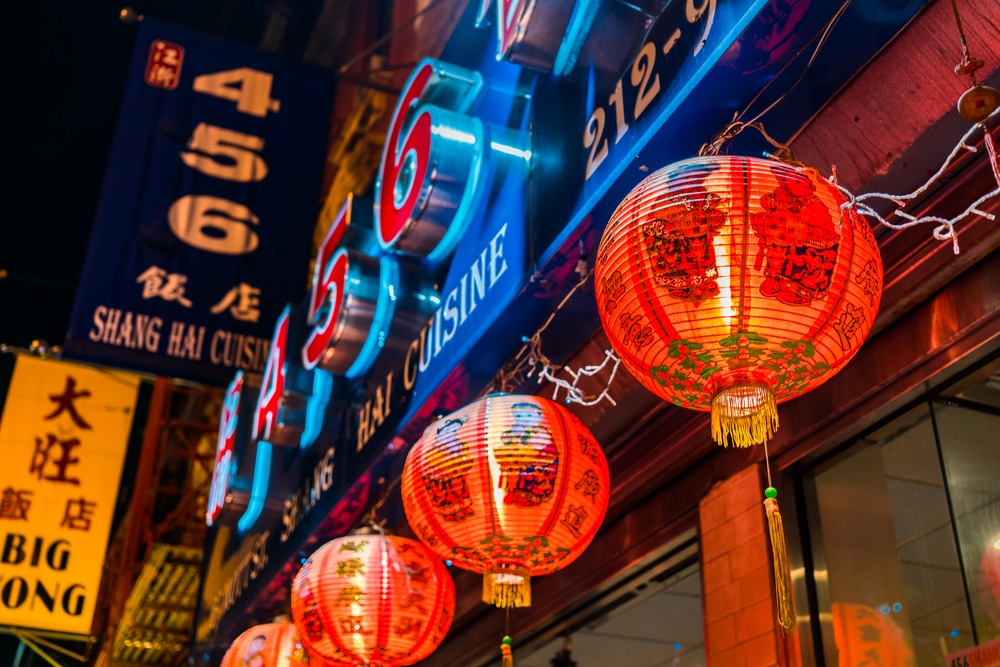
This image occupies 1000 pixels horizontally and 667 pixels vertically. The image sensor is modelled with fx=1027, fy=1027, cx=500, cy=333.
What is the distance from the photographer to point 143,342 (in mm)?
9281

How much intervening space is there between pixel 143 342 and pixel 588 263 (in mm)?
5838

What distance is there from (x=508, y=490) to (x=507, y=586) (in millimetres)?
480

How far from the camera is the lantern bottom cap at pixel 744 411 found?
10.3 feet

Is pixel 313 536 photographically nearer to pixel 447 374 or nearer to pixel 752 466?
pixel 447 374

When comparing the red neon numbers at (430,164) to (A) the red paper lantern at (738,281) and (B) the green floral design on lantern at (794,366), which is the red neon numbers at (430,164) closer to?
(A) the red paper lantern at (738,281)

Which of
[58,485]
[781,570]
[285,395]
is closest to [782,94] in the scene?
[781,570]

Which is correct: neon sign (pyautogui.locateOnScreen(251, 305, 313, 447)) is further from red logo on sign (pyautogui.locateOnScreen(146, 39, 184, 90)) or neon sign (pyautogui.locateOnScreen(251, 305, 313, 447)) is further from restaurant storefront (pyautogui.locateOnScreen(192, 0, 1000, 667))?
red logo on sign (pyautogui.locateOnScreen(146, 39, 184, 90))

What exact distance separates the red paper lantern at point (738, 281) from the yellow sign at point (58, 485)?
12.4 meters

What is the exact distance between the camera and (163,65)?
10477 millimetres

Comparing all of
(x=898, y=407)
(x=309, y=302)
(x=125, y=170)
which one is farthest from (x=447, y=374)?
(x=125, y=170)

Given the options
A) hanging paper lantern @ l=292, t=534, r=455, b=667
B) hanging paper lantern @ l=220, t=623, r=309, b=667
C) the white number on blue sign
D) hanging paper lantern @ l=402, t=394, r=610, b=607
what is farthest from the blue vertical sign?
hanging paper lantern @ l=402, t=394, r=610, b=607

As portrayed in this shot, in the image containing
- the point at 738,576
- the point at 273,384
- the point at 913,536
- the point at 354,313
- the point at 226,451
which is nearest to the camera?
the point at 913,536

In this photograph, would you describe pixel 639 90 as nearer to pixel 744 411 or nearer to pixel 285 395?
pixel 744 411

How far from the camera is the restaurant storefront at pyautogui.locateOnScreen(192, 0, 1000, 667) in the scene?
12.5 feet
